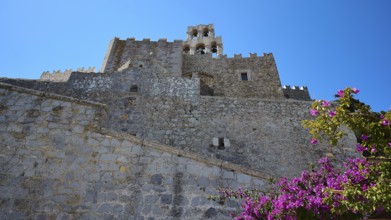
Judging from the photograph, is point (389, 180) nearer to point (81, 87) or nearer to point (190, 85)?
point (190, 85)

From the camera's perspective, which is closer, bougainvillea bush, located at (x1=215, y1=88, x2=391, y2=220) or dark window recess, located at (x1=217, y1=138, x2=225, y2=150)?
bougainvillea bush, located at (x1=215, y1=88, x2=391, y2=220)

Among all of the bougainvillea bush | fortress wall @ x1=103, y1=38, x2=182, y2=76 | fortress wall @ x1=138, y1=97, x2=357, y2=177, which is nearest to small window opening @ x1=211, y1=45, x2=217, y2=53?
fortress wall @ x1=103, y1=38, x2=182, y2=76

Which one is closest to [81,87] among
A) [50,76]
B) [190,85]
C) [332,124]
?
[190,85]

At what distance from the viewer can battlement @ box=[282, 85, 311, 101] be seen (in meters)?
21.8

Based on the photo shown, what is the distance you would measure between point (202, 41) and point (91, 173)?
893 inches

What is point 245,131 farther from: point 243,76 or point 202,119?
point 243,76

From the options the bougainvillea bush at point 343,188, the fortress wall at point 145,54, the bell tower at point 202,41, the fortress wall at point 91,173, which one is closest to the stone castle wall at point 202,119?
the fortress wall at point 145,54

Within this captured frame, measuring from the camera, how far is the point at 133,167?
500cm

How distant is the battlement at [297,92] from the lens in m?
21.8

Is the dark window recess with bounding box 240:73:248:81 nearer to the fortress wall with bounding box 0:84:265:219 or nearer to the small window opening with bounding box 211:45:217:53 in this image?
the small window opening with bounding box 211:45:217:53

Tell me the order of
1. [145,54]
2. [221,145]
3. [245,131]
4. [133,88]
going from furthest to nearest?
[145,54] → [133,88] → [245,131] → [221,145]

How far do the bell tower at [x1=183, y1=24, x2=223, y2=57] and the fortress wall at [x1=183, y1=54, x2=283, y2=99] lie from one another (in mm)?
5009

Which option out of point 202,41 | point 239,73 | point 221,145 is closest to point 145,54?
point 239,73

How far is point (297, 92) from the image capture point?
73.0ft
